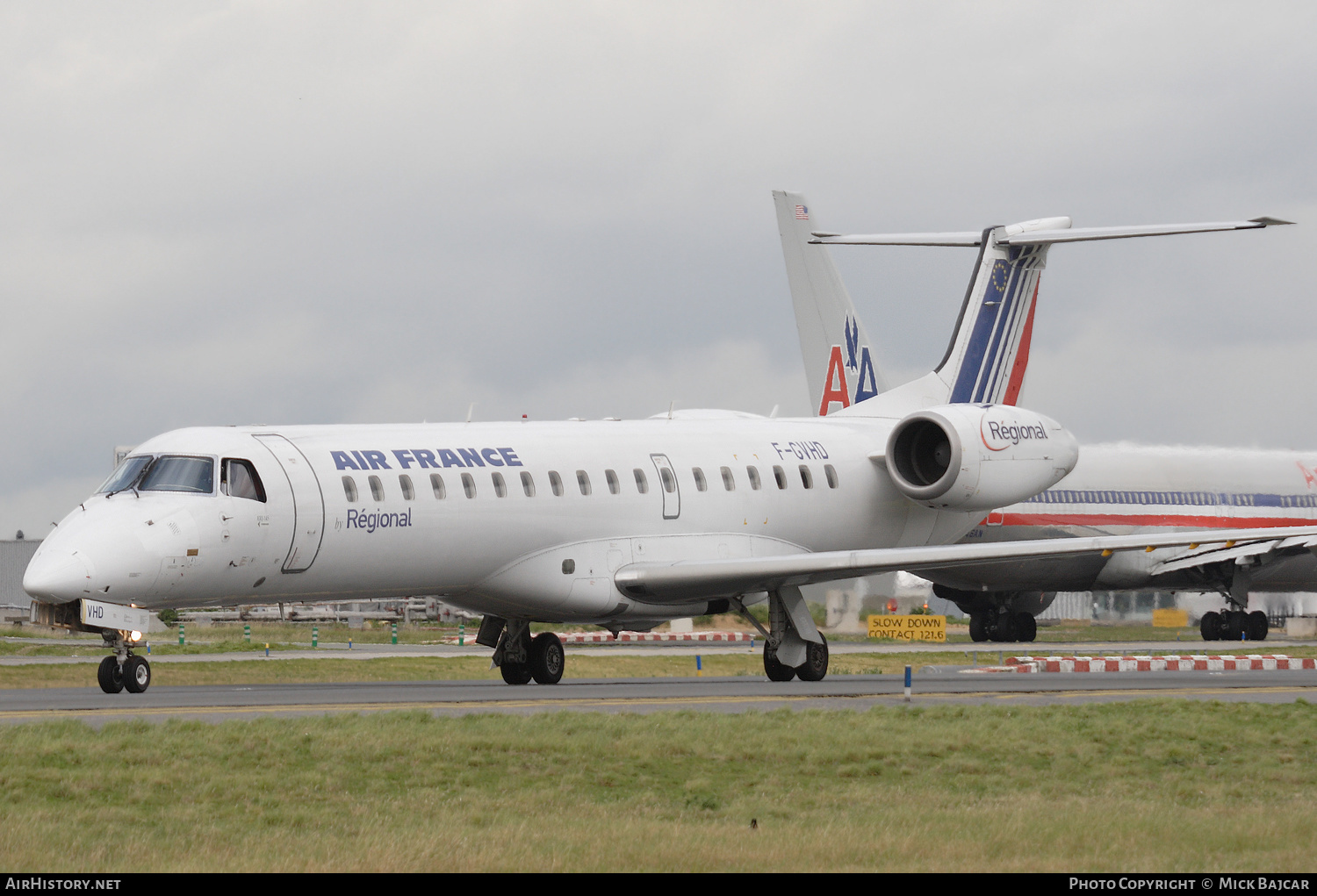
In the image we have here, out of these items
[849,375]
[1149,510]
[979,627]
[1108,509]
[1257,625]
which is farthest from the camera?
[979,627]

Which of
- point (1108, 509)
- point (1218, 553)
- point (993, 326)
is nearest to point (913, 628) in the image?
point (1108, 509)

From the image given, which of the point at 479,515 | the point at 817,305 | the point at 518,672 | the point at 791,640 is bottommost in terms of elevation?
the point at 518,672

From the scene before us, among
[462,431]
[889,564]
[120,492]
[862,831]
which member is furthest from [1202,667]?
[862,831]

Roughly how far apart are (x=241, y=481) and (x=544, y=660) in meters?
6.73

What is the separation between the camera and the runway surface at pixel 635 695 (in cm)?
2159

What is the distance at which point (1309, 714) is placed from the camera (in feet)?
69.1

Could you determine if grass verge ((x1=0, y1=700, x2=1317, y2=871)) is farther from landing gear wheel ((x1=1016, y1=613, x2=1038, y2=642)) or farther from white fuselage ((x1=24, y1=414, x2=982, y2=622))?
landing gear wheel ((x1=1016, y1=613, x2=1038, y2=642))

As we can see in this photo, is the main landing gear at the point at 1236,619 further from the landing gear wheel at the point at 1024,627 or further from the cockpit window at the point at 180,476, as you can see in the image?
the cockpit window at the point at 180,476

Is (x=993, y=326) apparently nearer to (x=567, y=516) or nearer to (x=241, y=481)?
(x=567, y=516)

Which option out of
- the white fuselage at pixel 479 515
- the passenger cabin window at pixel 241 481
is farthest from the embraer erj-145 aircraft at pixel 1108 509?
the passenger cabin window at pixel 241 481

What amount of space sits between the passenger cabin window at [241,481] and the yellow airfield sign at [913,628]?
31.1m

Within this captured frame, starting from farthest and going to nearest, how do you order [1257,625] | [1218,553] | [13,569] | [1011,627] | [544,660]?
[13,569] → [1257,625] → [1011,627] → [1218,553] → [544,660]

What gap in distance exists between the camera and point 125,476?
24031 millimetres

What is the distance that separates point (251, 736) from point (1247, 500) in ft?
136
